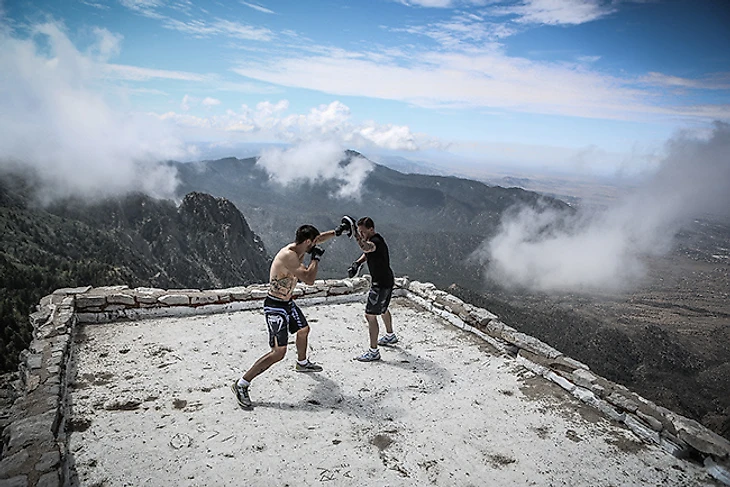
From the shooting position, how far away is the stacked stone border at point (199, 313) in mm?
3889

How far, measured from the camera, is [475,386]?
Result: 633 cm

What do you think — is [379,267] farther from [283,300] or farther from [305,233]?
[283,300]

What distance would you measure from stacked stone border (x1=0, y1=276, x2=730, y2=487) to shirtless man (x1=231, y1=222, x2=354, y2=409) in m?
1.96

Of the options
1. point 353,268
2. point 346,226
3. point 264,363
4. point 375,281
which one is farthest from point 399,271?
point 264,363

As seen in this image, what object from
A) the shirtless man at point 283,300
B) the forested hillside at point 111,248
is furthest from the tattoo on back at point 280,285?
the forested hillside at point 111,248

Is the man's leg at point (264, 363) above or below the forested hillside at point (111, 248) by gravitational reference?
above

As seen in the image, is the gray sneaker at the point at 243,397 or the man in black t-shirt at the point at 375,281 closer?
the gray sneaker at the point at 243,397

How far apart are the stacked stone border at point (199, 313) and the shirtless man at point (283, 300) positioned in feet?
6.43

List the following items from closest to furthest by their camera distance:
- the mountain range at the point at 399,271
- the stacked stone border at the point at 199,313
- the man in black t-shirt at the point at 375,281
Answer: the stacked stone border at the point at 199,313 → the man in black t-shirt at the point at 375,281 → the mountain range at the point at 399,271

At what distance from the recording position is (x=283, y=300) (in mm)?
5520

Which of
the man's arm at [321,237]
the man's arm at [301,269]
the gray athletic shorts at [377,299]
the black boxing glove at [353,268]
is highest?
the man's arm at [321,237]

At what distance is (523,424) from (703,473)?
187 cm

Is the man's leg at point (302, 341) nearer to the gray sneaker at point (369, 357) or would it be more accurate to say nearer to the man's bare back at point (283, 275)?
the man's bare back at point (283, 275)

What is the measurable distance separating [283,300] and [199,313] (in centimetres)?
351
